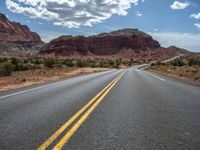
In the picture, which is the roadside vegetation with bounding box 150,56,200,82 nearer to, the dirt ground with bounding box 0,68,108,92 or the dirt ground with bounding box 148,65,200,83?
the dirt ground with bounding box 148,65,200,83

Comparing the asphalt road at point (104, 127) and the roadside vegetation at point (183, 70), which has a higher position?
the asphalt road at point (104, 127)

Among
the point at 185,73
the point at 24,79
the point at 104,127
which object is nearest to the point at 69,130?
the point at 104,127

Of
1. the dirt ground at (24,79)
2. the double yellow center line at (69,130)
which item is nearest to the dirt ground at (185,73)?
the dirt ground at (24,79)

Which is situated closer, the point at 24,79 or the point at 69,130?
the point at 69,130

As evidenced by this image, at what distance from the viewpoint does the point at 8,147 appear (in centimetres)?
398

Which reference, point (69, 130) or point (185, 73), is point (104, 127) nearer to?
point (69, 130)

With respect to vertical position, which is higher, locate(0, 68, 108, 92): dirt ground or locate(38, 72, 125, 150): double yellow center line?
locate(38, 72, 125, 150): double yellow center line

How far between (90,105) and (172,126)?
3.22 meters

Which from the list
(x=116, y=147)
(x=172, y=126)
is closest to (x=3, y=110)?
(x=116, y=147)

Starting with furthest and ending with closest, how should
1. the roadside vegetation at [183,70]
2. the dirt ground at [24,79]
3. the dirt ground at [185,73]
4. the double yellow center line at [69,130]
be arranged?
the roadside vegetation at [183,70] < the dirt ground at [185,73] < the dirt ground at [24,79] < the double yellow center line at [69,130]

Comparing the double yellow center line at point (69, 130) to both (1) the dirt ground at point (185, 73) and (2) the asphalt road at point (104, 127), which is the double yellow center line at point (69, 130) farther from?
(1) the dirt ground at point (185, 73)

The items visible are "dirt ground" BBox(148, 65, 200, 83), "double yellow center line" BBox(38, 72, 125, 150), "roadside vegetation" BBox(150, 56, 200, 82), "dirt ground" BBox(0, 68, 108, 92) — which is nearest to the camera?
"double yellow center line" BBox(38, 72, 125, 150)

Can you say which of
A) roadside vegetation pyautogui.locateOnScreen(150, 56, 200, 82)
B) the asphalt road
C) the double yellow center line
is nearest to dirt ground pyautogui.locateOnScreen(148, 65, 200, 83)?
roadside vegetation pyautogui.locateOnScreen(150, 56, 200, 82)

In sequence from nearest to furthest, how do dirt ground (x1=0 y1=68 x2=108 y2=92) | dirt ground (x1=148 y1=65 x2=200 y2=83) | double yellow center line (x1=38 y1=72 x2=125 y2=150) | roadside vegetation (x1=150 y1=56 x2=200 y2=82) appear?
double yellow center line (x1=38 y1=72 x2=125 y2=150), dirt ground (x1=0 y1=68 x2=108 y2=92), dirt ground (x1=148 y1=65 x2=200 y2=83), roadside vegetation (x1=150 y1=56 x2=200 y2=82)
